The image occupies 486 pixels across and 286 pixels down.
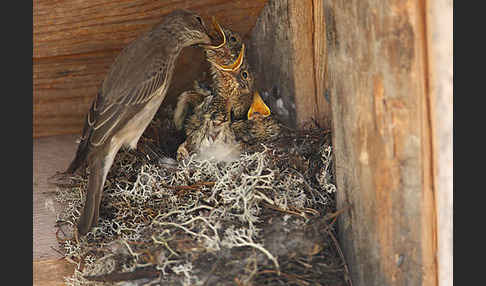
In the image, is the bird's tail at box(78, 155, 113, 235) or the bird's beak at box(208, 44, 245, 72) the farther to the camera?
the bird's beak at box(208, 44, 245, 72)

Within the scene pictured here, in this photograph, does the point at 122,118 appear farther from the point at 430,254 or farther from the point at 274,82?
the point at 430,254

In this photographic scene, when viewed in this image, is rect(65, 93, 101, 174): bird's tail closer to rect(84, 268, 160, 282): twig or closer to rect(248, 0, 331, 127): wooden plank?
rect(84, 268, 160, 282): twig

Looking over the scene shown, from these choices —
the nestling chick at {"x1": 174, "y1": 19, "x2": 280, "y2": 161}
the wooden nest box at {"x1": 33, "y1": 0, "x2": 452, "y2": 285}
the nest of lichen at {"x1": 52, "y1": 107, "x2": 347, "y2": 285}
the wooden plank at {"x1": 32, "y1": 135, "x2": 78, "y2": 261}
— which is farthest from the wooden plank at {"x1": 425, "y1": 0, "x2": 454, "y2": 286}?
the wooden plank at {"x1": 32, "y1": 135, "x2": 78, "y2": 261}

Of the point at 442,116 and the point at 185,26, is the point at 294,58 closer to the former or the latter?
the point at 185,26

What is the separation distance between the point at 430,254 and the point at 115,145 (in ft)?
4.83

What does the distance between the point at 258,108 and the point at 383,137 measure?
98 centimetres

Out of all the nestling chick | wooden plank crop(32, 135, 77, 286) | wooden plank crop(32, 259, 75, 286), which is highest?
the nestling chick

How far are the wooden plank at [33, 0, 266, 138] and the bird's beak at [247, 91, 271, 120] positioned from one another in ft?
1.34

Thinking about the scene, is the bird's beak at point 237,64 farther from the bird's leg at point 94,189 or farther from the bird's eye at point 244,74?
the bird's leg at point 94,189

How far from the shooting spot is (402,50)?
6.54ft

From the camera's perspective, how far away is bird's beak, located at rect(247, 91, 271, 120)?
2.96 m

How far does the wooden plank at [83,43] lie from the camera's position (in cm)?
288

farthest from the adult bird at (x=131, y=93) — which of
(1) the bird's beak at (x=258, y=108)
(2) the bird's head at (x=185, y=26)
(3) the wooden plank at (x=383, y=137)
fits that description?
(3) the wooden plank at (x=383, y=137)

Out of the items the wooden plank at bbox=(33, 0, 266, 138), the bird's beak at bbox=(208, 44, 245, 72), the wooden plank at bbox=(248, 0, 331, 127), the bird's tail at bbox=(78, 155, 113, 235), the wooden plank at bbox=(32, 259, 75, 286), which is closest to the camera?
the wooden plank at bbox=(32, 259, 75, 286)
